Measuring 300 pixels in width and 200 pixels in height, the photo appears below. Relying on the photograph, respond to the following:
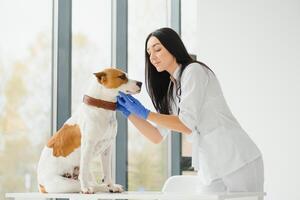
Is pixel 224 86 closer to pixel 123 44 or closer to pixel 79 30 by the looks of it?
pixel 123 44

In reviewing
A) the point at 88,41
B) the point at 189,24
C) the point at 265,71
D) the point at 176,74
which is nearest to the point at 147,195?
the point at 176,74

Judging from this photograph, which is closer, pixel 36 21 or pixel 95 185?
pixel 95 185

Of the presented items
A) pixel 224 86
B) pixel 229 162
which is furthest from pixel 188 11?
pixel 229 162

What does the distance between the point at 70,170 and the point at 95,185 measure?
0.11 meters

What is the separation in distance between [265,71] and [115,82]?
1.87m

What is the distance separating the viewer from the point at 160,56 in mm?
2332

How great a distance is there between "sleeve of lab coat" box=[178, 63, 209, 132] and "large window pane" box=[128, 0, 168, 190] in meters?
1.74

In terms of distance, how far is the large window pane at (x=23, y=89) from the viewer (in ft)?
10.7

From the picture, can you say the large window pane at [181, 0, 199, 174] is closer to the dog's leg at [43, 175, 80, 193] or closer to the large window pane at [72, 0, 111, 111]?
the large window pane at [72, 0, 111, 111]

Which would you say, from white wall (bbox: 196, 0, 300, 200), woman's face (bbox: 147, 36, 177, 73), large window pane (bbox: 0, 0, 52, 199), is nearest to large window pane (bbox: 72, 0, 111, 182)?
large window pane (bbox: 0, 0, 52, 199)

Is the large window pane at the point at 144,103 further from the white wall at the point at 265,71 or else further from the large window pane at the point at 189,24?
the white wall at the point at 265,71

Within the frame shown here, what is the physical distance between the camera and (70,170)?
2.14 m

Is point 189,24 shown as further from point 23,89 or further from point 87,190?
point 87,190

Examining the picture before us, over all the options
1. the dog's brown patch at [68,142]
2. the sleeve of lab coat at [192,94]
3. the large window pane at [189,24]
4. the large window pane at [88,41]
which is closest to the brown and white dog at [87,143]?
the dog's brown patch at [68,142]
